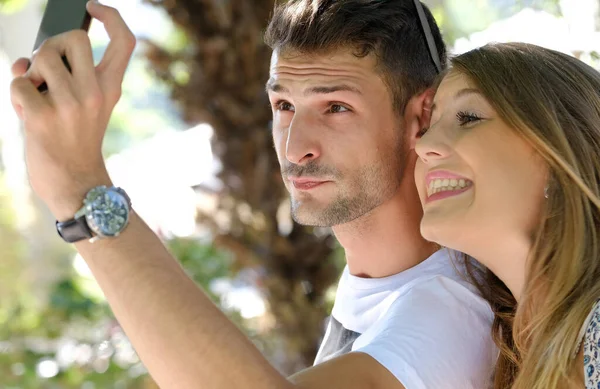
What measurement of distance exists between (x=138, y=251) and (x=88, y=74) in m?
0.29

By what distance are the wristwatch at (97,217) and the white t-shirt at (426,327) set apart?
0.56 meters

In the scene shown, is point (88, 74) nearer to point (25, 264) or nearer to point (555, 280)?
point (555, 280)

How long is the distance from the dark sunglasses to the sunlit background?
202 millimetres

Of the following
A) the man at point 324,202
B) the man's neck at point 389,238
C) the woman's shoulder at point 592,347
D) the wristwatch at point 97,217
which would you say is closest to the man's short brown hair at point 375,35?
the man at point 324,202

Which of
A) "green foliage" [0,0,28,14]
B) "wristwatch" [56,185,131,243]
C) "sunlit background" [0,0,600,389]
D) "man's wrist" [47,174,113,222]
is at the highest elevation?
"green foliage" [0,0,28,14]

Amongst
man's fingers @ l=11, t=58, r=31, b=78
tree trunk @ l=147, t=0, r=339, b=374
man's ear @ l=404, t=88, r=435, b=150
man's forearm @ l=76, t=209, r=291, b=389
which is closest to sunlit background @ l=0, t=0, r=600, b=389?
tree trunk @ l=147, t=0, r=339, b=374

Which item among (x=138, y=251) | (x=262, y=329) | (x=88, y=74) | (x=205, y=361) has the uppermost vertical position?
(x=88, y=74)

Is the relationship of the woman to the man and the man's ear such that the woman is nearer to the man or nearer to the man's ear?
the man

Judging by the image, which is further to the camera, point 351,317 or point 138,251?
point 351,317

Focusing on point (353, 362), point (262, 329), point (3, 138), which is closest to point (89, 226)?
point (353, 362)

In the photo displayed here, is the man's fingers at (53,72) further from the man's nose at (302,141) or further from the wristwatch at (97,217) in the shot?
the man's nose at (302,141)

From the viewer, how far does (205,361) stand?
4.27 feet

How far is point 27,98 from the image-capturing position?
3.72 feet

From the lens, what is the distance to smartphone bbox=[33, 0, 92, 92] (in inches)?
44.8
